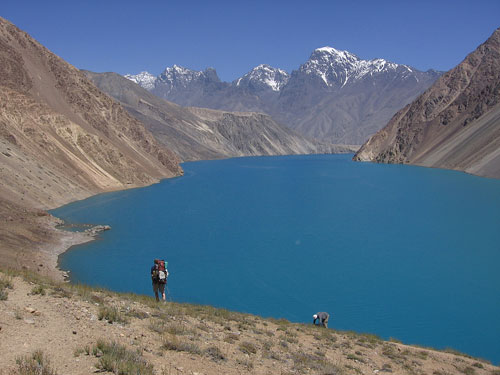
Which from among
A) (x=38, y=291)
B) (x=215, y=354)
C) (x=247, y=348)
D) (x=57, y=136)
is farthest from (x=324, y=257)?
(x=57, y=136)

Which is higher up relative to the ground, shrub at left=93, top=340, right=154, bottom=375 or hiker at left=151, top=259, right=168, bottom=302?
hiker at left=151, top=259, right=168, bottom=302

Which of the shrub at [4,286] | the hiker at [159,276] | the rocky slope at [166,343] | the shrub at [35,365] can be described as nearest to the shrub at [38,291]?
the rocky slope at [166,343]

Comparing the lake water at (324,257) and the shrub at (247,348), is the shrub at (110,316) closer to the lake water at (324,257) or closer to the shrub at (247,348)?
the shrub at (247,348)

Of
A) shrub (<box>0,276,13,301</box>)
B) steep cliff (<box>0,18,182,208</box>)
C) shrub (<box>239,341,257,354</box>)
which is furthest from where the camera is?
steep cliff (<box>0,18,182,208</box>)

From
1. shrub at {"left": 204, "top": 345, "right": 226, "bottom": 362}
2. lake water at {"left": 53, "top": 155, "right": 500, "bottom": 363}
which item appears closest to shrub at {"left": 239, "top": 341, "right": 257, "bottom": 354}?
shrub at {"left": 204, "top": 345, "right": 226, "bottom": 362}

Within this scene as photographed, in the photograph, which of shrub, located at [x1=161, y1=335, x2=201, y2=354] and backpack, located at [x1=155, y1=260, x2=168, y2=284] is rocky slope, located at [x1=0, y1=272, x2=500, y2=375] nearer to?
shrub, located at [x1=161, y1=335, x2=201, y2=354]

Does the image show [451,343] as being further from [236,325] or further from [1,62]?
[1,62]

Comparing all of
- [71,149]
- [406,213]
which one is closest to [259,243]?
[406,213]
